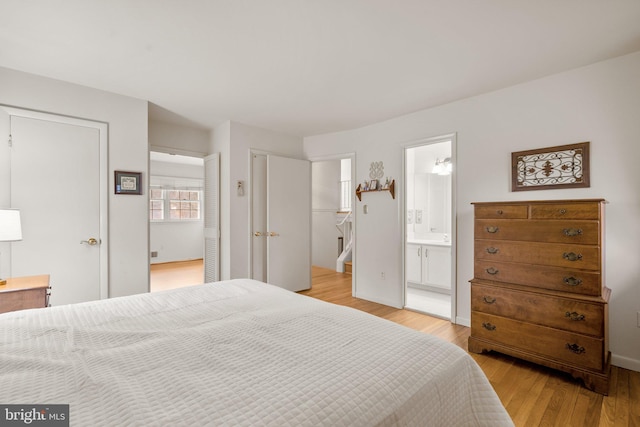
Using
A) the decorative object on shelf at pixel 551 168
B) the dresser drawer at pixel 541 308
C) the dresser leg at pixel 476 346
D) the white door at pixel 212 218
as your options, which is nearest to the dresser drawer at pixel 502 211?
the decorative object on shelf at pixel 551 168

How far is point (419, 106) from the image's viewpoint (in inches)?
135

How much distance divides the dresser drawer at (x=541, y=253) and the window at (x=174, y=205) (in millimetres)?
7078

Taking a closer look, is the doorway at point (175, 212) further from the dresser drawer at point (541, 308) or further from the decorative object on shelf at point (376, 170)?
the dresser drawer at point (541, 308)

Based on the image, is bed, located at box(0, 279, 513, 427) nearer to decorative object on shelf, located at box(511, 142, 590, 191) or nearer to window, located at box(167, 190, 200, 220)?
decorative object on shelf, located at box(511, 142, 590, 191)

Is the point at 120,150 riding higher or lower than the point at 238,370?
higher

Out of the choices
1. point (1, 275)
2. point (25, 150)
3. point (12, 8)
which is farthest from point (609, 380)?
point (25, 150)

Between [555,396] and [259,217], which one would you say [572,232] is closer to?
[555,396]

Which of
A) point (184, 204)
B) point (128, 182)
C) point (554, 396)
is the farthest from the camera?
point (184, 204)

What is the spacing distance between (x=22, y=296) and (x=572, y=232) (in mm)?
3977

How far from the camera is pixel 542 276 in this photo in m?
2.32

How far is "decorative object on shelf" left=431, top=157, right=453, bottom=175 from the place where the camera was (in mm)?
4738

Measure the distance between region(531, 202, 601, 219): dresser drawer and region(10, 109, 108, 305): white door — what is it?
3937mm

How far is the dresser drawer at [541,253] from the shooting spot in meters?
2.12

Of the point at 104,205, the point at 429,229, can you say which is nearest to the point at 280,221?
the point at 104,205
